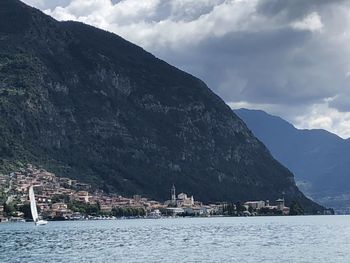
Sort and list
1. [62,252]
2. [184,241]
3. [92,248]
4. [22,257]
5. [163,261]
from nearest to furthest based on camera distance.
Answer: [163,261]
[22,257]
[62,252]
[92,248]
[184,241]

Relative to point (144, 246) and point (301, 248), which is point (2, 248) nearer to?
point (144, 246)

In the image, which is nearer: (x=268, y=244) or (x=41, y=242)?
(x=268, y=244)

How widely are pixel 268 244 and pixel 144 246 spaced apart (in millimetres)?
16943

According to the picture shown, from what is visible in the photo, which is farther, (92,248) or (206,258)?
(92,248)

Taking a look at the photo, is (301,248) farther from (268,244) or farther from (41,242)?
(41,242)

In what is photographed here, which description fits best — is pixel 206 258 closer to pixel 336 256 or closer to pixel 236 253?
pixel 236 253

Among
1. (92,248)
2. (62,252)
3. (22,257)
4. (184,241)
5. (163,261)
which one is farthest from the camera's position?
(184,241)

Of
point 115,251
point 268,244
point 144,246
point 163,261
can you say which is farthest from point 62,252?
point 268,244

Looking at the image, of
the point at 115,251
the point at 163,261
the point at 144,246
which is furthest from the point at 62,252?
the point at 163,261

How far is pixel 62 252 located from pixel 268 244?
2824 centimetres

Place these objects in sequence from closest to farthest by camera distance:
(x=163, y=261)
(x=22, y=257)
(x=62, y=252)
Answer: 1. (x=163, y=261)
2. (x=22, y=257)
3. (x=62, y=252)

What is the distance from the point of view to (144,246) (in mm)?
99688

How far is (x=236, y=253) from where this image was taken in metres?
85.6

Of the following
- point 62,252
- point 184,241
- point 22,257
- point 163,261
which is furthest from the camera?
point 184,241
